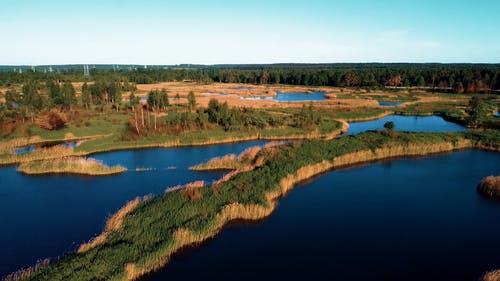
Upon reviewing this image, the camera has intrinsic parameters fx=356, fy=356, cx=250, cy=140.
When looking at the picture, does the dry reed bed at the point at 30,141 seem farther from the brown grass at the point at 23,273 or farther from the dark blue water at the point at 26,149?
the brown grass at the point at 23,273

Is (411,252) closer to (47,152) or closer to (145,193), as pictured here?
(145,193)

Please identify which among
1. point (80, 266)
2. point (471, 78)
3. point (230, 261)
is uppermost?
point (471, 78)

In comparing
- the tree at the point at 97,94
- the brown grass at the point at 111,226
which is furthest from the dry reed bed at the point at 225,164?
the tree at the point at 97,94

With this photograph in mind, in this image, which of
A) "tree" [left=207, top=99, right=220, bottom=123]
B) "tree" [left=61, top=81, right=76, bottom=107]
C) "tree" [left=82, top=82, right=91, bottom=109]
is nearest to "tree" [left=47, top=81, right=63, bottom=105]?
"tree" [left=61, top=81, right=76, bottom=107]

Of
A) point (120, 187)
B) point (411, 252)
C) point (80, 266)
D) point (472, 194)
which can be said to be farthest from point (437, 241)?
point (120, 187)

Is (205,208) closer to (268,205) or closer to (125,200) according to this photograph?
(268,205)

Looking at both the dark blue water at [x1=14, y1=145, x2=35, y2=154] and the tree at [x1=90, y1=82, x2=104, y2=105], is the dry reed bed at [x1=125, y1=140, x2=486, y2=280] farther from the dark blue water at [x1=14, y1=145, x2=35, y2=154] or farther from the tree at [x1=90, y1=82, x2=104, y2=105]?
the tree at [x1=90, y1=82, x2=104, y2=105]
